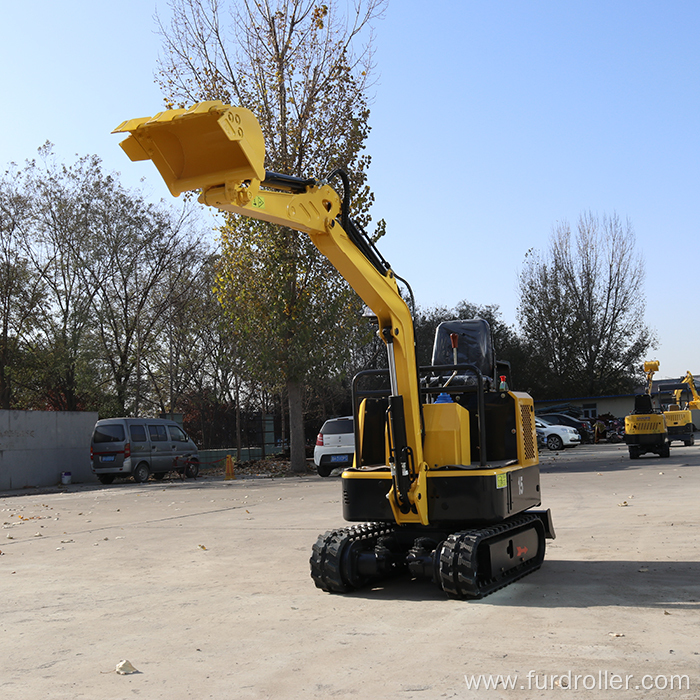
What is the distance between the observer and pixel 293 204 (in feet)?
21.1

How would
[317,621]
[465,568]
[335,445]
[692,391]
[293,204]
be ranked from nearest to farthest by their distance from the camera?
[317,621]
[465,568]
[293,204]
[335,445]
[692,391]

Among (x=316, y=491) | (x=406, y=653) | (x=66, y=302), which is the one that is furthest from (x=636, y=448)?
(x=66, y=302)

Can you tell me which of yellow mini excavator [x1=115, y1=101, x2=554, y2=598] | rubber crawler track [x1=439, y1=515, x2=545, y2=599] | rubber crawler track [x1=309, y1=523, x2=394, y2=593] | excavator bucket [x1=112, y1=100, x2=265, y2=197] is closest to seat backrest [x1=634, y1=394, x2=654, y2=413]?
yellow mini excavator [x1=115, y1=101, x2=554, y2=598]

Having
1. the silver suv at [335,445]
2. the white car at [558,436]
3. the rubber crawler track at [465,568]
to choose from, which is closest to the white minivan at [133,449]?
the silver suv at [335,445]

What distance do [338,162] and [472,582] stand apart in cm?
2079

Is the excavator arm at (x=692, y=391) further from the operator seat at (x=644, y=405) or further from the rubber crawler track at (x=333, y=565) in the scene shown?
the rubber crawler track at (x=333, y=565)

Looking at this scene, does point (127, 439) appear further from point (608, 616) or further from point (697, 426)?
point (697, 426)

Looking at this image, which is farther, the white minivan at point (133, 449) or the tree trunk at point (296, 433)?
the tree trunk at point (296, 433)

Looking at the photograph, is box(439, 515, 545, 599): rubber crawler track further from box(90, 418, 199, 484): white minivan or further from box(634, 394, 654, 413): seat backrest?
box(634, 394, 654, 413): seat backrest

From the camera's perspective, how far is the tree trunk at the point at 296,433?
82.7 ft

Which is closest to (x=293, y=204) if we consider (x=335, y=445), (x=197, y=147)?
(x=197, y=147)

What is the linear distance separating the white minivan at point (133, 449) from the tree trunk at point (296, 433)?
3560mm

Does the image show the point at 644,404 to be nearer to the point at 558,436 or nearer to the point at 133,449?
the point at 558,436

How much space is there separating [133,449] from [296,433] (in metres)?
5.25
